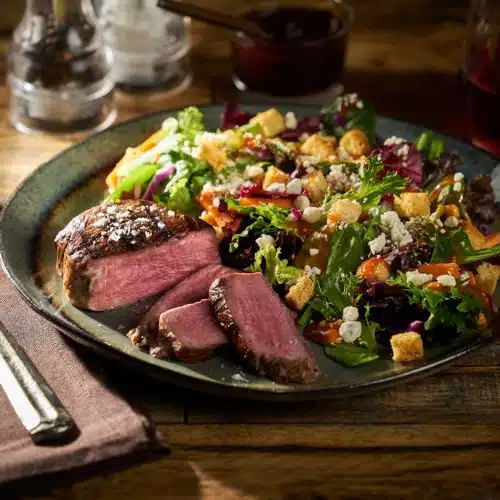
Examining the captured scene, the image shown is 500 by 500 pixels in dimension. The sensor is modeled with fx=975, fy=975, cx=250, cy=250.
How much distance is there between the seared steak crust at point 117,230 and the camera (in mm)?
3033

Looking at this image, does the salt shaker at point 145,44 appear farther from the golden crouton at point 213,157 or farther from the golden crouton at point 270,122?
the golden crouton at point 213,157

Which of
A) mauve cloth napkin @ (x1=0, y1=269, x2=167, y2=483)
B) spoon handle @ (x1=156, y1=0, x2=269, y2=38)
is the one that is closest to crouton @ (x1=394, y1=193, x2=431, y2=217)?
mauve cloth napkin @ (x1=0, y1=269, x2=167, y2=483)

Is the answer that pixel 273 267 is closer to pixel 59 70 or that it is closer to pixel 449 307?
pixel 449 307

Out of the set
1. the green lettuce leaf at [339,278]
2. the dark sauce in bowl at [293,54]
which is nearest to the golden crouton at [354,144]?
the green lettuce leaf at [339,278]

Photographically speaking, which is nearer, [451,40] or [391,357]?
[391,357]

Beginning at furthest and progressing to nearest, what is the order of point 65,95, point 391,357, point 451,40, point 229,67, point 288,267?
point 451,40 → point 229,67 → point 65,95 → point 288,267 → point 391,357

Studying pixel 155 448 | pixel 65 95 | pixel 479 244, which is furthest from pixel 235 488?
pixel 65 95

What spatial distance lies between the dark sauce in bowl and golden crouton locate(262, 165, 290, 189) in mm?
1032

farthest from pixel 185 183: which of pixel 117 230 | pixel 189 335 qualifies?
pixel 189 335

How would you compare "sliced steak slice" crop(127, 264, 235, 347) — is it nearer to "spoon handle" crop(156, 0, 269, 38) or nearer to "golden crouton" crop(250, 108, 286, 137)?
"golden crouton" crop(250, 108, 286, 137)

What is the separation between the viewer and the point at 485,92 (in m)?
3.92

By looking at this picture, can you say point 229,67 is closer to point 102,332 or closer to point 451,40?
point 451,40

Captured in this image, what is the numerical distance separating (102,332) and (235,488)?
2.14ft

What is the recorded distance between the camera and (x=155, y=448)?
8.38ft
